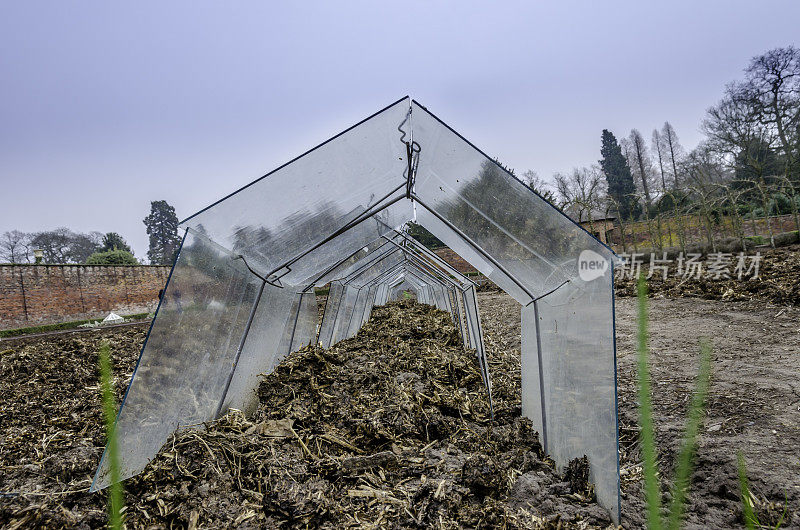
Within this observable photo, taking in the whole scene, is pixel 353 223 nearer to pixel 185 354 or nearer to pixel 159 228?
pixel 185 354

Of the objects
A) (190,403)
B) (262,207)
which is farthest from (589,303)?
(190,403)

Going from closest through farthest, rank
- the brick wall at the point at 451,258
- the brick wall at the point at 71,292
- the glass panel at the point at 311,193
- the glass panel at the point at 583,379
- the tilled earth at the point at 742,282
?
the glass panel at the point at 583,379, the glass panel at the point at 311,193, the tilled earth at the point at 742,282, the brick wall at the point at 71,292, the brick wall at the point at 451,258

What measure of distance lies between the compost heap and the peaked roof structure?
0.57 ft

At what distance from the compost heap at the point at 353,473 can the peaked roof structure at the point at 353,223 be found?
17cm

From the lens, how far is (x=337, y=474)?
2533 millimetres

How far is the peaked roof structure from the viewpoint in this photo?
231 centimetres

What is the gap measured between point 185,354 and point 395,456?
1.38 metres

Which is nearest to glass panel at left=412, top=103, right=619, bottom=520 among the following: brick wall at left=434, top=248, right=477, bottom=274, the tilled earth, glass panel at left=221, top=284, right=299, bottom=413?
glass panel at left=221, top=284, right=299, bottom=413

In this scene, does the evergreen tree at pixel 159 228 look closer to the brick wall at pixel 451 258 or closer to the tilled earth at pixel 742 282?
the brick wall at pixel 451 258

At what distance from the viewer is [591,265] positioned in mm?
2262

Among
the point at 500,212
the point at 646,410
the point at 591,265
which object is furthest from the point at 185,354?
the point at 646,410

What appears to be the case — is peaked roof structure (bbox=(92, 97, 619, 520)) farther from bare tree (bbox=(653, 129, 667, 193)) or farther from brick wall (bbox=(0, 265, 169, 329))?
bare tree (bbox=(653, 129, 667, 193))

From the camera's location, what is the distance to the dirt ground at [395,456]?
223cm

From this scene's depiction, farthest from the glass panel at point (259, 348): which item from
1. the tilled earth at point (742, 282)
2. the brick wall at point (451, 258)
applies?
the brick wall at point (451, 258)
